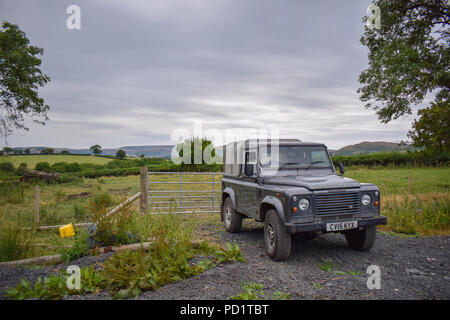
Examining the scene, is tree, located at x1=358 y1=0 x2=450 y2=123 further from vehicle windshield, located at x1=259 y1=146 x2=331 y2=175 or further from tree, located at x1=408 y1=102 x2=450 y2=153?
vehicle windshield, located at x1=259 y1=146 x2=331 y2=175

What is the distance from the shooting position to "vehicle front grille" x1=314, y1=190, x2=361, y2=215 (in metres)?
5.56

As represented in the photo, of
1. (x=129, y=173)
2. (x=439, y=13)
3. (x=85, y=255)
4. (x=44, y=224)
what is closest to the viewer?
(x=85, y=255)

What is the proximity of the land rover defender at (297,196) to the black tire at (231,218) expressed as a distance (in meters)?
0.06

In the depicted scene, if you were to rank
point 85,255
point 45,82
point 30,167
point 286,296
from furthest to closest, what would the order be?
point 30,167
point 45,82
point 85,255
point 286,296

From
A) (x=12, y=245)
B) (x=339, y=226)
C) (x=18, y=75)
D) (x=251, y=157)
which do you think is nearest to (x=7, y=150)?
(x=18, y=75)

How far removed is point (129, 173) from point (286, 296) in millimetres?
33076

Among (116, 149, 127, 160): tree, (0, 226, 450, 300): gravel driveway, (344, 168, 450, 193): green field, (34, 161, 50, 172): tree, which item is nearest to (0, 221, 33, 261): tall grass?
(0, 226, 450, 300): gravel driveway

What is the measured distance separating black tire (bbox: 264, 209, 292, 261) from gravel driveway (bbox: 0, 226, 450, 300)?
0.15m

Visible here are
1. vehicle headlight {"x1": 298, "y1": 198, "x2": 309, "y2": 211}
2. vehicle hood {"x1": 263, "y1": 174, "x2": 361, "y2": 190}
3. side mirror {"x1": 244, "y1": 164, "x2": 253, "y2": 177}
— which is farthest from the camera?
side mirror {"x1": 244, "y1": 164, "x2": 253, "y2": 177}

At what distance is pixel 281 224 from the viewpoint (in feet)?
18.5

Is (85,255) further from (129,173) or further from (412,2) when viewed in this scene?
(129,173)

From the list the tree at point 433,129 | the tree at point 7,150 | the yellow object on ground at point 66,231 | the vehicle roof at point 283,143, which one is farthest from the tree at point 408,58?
the tree at point 7,150

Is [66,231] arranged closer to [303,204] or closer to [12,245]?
[12,245]
